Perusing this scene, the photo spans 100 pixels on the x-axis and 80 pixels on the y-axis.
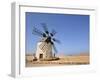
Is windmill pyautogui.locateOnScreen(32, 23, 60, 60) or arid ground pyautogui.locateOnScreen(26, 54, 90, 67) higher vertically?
windmill pyautogui.locateOnScreen(32, 23, 60, 60)

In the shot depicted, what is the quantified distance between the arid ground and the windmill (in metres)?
0.04

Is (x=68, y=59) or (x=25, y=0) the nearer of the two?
(x=25, y=0)

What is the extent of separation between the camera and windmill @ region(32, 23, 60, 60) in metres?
1.89

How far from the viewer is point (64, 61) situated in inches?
77.4

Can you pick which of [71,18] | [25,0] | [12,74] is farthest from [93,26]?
[12,74]

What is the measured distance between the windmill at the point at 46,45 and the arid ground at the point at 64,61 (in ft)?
0.12

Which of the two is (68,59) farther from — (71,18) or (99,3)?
(99,3)

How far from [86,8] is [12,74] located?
2.45ft

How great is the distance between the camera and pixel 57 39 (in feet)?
6.38

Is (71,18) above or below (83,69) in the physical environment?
above

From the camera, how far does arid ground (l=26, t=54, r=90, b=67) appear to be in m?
1.86

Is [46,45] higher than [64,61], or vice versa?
[46,45]

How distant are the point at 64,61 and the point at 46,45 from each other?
0.60 ft

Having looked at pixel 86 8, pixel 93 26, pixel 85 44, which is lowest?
pixel 85 44
